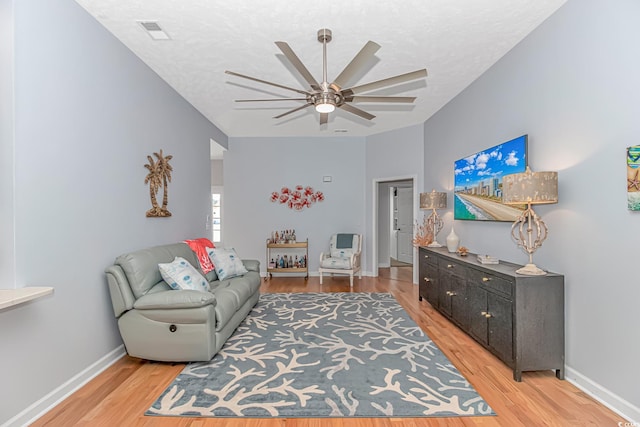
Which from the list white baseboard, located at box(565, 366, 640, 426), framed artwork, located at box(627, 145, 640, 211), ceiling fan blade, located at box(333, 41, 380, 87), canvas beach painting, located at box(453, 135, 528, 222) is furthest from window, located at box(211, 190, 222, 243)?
framed artwork, located at box(627, 145, 640, 211)

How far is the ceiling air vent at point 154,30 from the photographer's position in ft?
8.81

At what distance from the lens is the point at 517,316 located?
7.98 feet

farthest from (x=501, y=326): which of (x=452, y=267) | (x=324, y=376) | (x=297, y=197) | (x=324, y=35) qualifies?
(x=297, y=197)

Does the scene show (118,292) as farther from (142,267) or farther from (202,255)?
(202,255)

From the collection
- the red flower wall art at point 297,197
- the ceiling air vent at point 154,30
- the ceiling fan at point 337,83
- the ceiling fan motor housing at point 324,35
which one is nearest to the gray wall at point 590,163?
the ceiling fan at point 337,83

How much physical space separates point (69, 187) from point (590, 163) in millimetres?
3808

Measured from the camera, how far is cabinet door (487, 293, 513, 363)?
8.27ft

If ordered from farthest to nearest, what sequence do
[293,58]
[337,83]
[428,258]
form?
[428,258] → [337,83] → [293,58]

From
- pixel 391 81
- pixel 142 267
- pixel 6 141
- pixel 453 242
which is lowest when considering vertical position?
pixel 142 267

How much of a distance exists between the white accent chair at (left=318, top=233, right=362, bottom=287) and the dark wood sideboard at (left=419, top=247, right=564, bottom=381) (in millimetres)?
2813

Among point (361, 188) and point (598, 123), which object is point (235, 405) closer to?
point (598, 123)

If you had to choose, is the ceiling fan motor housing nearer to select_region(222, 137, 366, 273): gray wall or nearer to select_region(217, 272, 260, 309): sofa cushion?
select_region(217, 272, 260, 309): sofa cushion

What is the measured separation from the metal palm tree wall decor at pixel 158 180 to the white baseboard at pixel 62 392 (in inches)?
56.3

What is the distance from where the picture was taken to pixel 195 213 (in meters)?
4.70
